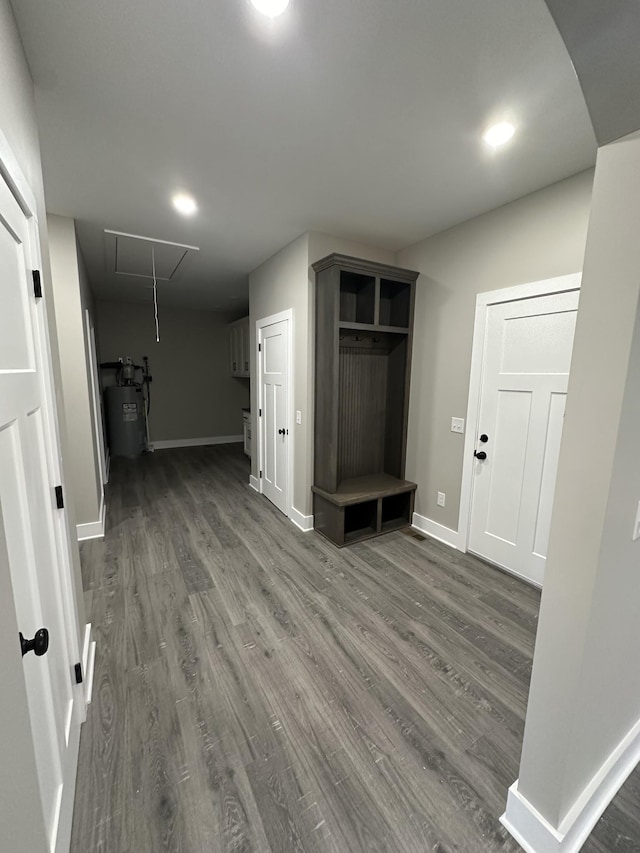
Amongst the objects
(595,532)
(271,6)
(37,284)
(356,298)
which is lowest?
(595,532)

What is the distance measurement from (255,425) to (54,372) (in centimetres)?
287

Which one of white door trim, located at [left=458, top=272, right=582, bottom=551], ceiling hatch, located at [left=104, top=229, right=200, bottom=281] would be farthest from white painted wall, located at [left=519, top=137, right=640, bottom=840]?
ceiling hatch, located at [left=104, top=229, right=200, bottom=281]

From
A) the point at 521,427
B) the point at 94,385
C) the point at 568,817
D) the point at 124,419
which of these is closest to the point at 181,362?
the point at 124,419

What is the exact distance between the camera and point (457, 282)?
111 inches

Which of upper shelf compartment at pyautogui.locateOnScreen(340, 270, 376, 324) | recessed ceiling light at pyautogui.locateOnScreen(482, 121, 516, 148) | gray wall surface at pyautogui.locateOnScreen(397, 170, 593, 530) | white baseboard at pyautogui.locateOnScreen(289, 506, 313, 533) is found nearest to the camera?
recessed ceiling light at pyautogui.locateOnScreen(482, 121, 516, 148)

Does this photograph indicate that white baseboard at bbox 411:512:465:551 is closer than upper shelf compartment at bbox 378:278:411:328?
Yes

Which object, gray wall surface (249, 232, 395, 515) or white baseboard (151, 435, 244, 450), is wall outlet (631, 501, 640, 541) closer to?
gray wall surface (249, 232, 395, 515)

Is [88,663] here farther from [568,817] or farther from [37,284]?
[568,817]

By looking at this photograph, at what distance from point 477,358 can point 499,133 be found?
1392 millimetres

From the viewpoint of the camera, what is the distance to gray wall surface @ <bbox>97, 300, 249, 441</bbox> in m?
6.06

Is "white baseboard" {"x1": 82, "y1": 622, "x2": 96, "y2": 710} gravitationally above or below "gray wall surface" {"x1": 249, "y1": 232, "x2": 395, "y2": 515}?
below

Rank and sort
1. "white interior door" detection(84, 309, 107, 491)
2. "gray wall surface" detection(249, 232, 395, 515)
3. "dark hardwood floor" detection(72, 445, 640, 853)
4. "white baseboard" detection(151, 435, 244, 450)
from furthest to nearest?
"white baseboard" detection(151, 435, 244, 450), "white interior door" detection(84, 309, 107, 491), "gray wall surface" detection(249, 232, 395, 515), "dark hardwood floor" detection(72, 445, 640, 853)

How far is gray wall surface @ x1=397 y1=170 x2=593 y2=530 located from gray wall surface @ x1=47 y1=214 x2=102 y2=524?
2885 millimetres

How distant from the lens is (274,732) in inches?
56.6
